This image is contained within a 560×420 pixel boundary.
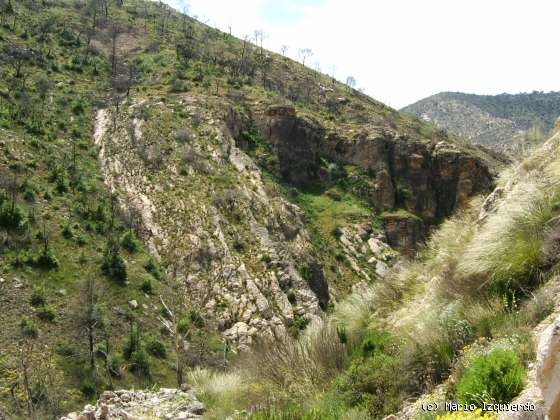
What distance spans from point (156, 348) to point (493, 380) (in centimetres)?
2264

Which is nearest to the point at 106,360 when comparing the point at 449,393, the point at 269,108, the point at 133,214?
the point at 133,214

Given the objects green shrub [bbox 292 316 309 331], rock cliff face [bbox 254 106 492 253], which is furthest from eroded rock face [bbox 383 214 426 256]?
green shrub [bbox 292 316 309 331]

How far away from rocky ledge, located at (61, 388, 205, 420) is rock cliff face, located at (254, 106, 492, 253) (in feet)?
131

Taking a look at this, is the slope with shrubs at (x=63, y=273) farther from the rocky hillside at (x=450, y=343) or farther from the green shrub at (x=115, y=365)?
the rocky hillside at (x=450, y=343)

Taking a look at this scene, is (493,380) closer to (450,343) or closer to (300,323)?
(450,343)

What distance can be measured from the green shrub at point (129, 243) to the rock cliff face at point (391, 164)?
70.5 ft

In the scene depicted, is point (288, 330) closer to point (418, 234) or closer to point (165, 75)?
point (418, 234)

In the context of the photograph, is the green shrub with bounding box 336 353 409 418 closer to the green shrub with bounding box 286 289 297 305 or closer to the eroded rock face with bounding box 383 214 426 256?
the green shrub with bounding box 286 289 297 305

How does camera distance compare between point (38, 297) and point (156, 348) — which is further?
point (156, 348)

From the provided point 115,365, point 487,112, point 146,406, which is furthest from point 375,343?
point 487,112

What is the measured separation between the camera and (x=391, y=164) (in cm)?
5600

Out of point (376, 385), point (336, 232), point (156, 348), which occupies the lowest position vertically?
point (156, 348)

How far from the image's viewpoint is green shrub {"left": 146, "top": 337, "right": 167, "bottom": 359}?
24.6 metres

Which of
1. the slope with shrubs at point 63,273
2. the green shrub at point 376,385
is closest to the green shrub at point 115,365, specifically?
the slope with shrubs at point 63,273
